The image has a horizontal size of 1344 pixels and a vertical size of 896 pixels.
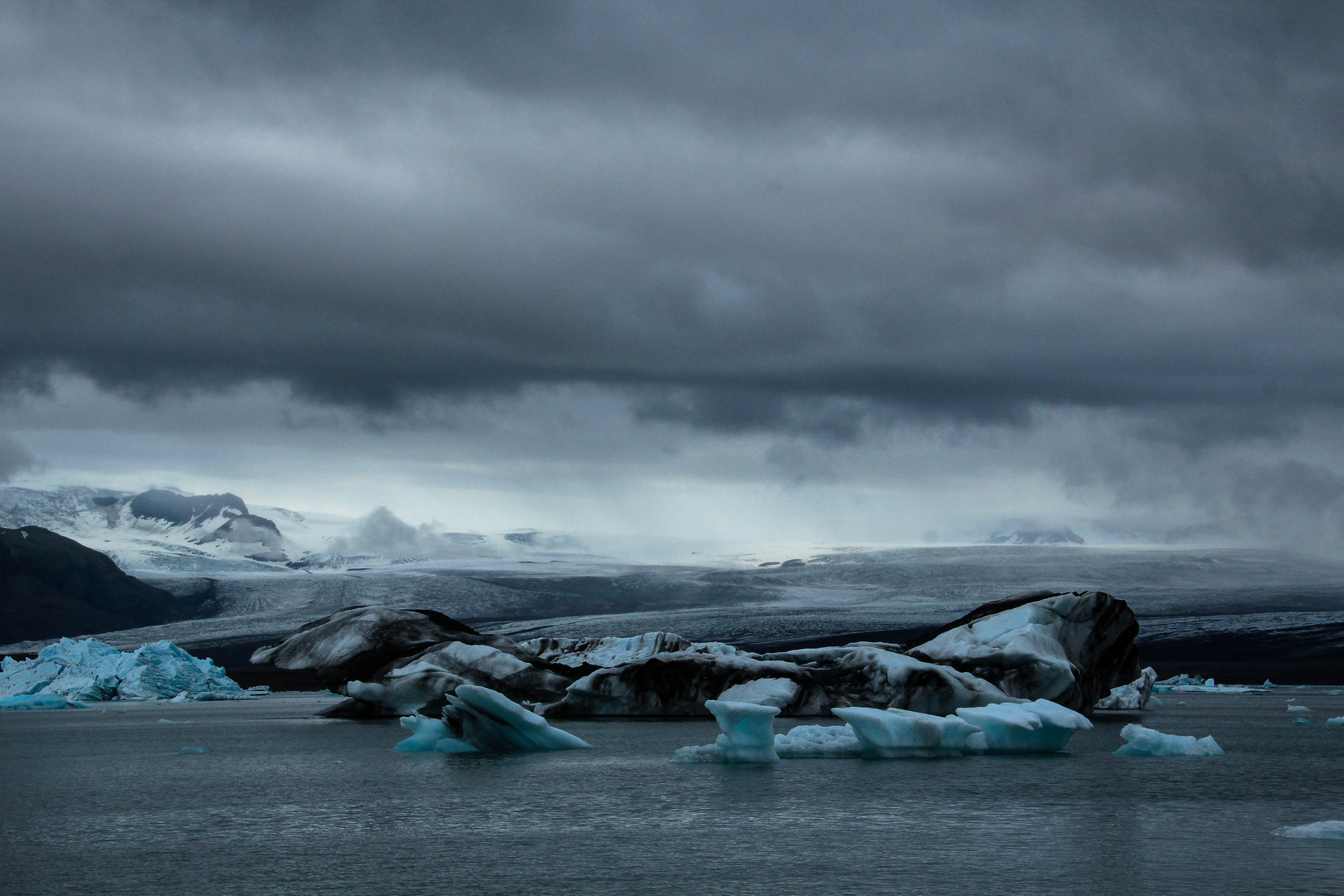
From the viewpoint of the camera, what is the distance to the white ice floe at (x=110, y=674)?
156ft

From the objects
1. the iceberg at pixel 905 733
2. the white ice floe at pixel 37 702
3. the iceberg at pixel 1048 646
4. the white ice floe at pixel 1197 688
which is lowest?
the white ice floe at pixel 1197 688

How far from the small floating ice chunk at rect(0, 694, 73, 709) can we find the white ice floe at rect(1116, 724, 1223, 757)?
35277 mm

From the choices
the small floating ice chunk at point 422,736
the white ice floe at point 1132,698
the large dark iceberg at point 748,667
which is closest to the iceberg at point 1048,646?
the large dark iceberg at point 748,667

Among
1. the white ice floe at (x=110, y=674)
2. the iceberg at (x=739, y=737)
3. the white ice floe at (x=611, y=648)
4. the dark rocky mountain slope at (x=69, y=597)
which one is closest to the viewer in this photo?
the iceberg at (x=739, y=737)

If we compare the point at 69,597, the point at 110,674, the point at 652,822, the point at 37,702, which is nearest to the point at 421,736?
the point at 652,822

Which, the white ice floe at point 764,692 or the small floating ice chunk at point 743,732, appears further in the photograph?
the white ice floe at point 764,692

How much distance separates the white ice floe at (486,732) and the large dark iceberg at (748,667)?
19.0 feet

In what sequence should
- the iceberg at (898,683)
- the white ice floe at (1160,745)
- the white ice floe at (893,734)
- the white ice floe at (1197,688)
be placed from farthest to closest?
1. the white ice floe at (1197,688)
2. the iceberg at (898,683)
3. the white ice floe at (1160,745)
4. the white ice floe at (893,734)

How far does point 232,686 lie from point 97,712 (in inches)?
371

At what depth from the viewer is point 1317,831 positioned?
13453 mm

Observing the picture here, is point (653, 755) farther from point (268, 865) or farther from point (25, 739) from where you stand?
point (25, 739)

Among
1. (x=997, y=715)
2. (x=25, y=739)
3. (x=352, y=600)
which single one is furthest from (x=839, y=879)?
(x=352, y=600)

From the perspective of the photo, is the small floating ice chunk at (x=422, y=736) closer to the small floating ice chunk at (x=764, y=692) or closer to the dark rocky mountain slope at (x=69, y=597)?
the small floating ice chunk at (x=764, y=692)

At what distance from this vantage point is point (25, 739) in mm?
30109
